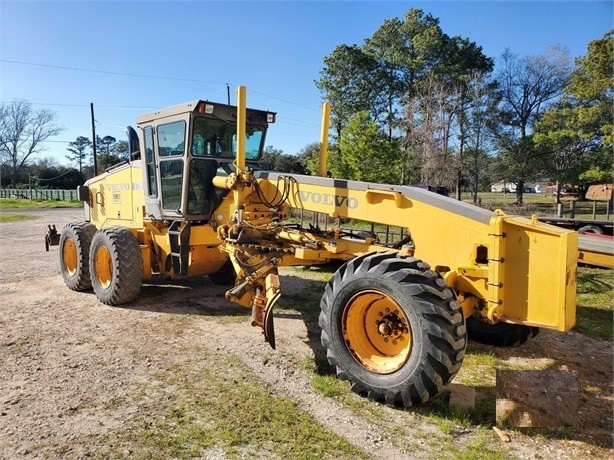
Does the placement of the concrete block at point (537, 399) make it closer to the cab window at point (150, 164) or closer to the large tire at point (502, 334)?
the large tire at point (502, 334)

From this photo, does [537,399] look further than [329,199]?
No

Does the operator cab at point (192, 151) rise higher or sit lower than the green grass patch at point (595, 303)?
higher

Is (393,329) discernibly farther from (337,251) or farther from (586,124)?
(586,124)

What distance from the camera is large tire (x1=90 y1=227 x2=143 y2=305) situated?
23.9 ft

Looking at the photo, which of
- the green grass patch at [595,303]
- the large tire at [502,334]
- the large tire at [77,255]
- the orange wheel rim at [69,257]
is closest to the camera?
the large tire at [502,334]

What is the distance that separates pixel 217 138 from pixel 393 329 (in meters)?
4.29

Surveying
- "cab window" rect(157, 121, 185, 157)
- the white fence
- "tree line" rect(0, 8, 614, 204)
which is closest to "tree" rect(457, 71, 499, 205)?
"tree line" rect(0, 8, 614, 204)

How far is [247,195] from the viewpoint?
621cm

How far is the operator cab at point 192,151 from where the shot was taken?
6.97 m

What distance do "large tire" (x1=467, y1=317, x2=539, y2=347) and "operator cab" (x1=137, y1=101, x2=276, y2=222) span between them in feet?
13.3

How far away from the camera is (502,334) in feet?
18.0

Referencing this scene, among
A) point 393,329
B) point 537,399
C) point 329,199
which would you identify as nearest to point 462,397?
point 537,399

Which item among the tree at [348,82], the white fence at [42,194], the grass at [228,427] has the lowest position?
the grass at [228,427]

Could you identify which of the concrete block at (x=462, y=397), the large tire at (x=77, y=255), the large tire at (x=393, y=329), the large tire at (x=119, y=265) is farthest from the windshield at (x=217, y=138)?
the concrete block at (x=462, y=397)
